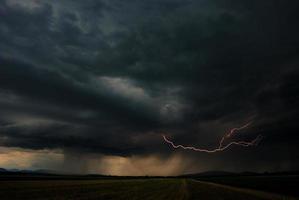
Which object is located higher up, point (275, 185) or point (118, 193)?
point (275, 185)

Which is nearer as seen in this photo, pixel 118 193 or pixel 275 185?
pixel 118 193

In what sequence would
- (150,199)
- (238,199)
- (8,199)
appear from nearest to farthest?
(8,199) < (150,199) < (238,199)

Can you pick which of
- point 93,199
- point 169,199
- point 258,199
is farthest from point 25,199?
point 258,199

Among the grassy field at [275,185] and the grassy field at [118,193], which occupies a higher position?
the grassy field at [275,185]

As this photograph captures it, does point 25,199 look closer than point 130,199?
Yes

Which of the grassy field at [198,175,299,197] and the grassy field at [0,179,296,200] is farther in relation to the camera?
the grassy field at [198,175,299,197]

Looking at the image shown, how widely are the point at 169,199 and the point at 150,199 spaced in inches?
94.6

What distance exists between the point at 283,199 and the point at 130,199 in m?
20.4

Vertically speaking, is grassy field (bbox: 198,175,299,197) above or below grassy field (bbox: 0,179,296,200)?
above

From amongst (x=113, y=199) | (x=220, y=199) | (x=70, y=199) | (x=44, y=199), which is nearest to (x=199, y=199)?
(x=220, y=199)

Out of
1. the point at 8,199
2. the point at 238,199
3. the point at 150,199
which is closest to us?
the point at 8,199

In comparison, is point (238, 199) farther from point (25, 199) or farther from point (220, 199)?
point (25, 199)

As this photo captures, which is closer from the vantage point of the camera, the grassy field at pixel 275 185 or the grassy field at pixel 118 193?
the grassy field at pixel 118 193

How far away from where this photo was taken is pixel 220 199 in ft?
144
